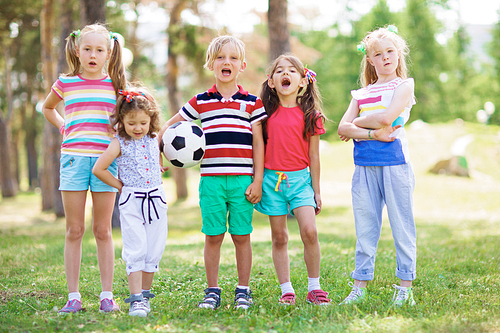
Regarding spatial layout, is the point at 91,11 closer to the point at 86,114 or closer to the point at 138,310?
the point at 86,114

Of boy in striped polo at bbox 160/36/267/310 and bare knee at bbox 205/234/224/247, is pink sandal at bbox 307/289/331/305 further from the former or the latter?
bare knee at bbox 205/234/224/247

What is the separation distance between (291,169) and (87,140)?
160cm

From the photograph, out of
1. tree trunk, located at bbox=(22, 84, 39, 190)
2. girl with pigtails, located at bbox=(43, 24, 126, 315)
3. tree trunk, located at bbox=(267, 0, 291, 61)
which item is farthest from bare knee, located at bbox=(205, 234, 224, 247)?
tree trunk, located at bbox=(22, 84, 39, 190)

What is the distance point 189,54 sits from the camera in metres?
15.3

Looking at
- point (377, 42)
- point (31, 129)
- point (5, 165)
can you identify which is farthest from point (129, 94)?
point (31, 129)

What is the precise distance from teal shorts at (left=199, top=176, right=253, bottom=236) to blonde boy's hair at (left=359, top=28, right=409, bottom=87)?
4.57 ft

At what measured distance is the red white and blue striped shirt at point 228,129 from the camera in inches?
136

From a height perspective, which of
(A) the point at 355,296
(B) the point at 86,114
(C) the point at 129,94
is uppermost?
(C) the point at 129,94

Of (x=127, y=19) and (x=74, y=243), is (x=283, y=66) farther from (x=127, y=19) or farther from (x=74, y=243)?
(x=127, y=19)

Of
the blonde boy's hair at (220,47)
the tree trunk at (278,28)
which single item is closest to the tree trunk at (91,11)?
the tree trunk at (278,28)

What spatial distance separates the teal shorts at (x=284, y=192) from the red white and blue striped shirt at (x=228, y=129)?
19 cm

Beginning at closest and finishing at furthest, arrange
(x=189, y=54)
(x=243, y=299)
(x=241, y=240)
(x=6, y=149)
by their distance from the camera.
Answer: (x=243, y=299), (x=241, y=240), (x=189, y=54), (x=6, y=149)

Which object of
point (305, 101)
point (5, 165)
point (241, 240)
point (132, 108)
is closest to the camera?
point (132, 108)

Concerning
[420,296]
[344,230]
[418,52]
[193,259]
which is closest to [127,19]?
[344,230]
